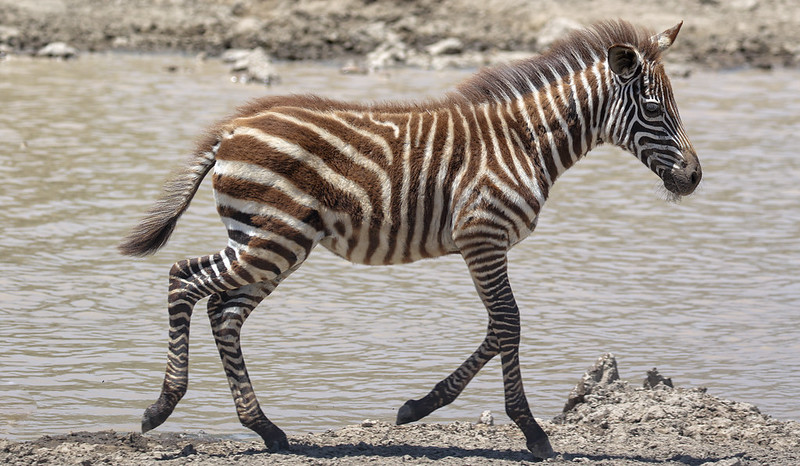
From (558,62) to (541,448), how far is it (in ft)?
7.53

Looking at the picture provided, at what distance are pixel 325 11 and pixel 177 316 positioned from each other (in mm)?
29290

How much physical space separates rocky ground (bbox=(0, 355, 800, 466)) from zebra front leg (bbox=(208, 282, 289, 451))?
0.39 ft

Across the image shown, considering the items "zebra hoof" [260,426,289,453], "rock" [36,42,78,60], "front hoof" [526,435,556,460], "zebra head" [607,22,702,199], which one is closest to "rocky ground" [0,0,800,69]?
"rock" [36,42,78,60]

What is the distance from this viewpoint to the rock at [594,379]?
6.99m

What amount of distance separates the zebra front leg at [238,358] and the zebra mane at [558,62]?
184 cm

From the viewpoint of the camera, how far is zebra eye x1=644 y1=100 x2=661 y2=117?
6.48 metres

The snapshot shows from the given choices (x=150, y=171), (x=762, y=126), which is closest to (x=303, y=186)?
(x=150, y=171)

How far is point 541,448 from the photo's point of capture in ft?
20.1

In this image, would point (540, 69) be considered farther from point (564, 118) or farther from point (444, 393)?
point (444, 393)

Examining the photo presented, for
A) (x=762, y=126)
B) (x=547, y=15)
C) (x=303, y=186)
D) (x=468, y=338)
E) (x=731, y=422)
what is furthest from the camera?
(x=547, y=15)

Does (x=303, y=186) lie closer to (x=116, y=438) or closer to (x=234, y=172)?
(x=234, y=172)

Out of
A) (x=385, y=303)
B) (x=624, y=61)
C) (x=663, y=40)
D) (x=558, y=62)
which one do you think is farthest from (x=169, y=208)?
(x=385, y=303)

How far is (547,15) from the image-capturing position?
32.6 metres

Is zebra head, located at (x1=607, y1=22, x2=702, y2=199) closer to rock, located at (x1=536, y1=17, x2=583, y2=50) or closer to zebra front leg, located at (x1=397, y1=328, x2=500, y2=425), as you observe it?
zebra front leg, located at (x1=397, y1=328, x2=500, y2=425)
